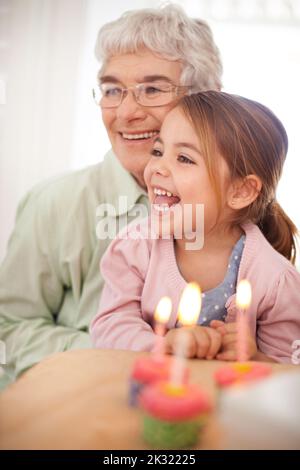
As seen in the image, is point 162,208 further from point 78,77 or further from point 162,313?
point 78,77

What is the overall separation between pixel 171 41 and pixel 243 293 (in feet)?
1.57

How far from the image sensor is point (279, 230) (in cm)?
123

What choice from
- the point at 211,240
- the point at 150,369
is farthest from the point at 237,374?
the point at 211,240

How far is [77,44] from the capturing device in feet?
3.89

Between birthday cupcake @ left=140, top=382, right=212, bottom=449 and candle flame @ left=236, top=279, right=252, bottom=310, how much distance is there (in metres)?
0.34

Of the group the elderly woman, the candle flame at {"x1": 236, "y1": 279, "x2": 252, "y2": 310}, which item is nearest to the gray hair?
the elderly woman

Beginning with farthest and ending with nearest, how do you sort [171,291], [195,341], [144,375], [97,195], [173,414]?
[97,195] → [171,291] → [195,341] → [144,375] → [173,414]

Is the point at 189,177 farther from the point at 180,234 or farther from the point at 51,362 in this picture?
the point at 51,362

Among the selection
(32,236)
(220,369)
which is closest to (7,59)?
(32,236)

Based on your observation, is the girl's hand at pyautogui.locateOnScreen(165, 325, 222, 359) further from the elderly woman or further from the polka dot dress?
the elderly woman

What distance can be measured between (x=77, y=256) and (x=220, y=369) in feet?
1.38

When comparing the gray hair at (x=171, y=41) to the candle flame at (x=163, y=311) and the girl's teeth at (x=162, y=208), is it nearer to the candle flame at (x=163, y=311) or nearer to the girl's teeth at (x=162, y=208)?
the girl's teeth at (x=162, y=208)

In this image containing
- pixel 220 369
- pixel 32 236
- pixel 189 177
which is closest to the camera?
pixel 220 369

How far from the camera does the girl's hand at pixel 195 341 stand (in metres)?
1.04
